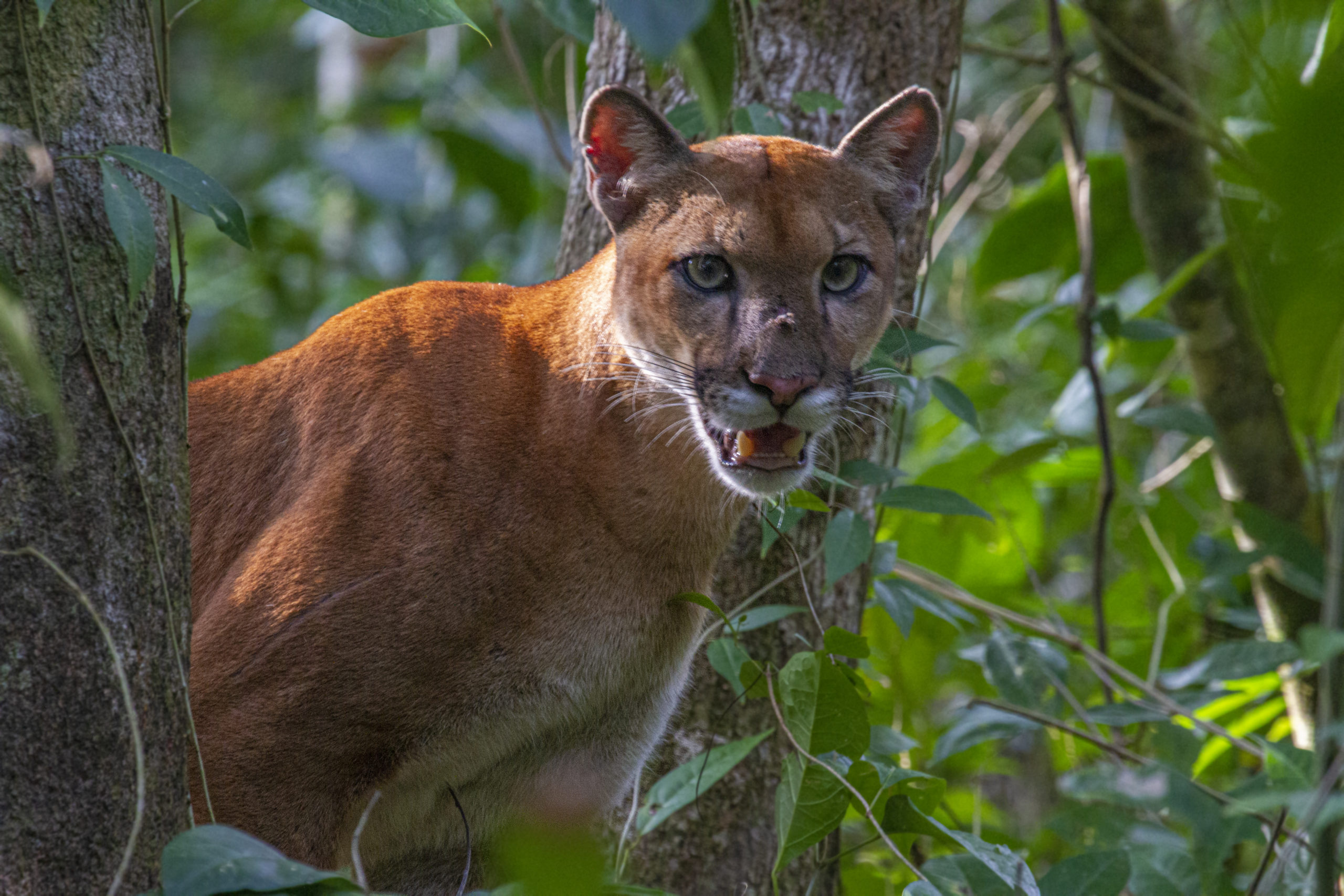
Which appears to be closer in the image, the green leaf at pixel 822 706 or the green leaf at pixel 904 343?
the green leaf at pixel 822 706

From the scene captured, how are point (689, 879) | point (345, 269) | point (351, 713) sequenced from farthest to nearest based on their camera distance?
point (345, 269) < point (689, 879) < point (351, 713)

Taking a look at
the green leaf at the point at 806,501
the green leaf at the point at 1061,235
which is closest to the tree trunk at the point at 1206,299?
the green leaf at the point at 1061,235

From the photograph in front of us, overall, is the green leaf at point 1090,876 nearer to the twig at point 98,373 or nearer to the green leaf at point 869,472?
the green leaf at point 869,472

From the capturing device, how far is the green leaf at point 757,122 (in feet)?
9.66

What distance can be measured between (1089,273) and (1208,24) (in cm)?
424

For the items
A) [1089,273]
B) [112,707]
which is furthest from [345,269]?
[112,707]

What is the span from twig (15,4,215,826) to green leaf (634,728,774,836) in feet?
3.62

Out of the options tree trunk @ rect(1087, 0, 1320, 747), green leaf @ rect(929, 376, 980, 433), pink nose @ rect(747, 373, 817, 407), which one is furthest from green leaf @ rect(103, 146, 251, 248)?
tree trunk @ rect(1087, 0, 1320, 747)

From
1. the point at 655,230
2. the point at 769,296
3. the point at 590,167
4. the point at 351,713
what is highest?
the point at 590,167

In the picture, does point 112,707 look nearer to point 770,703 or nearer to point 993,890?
point 993,890

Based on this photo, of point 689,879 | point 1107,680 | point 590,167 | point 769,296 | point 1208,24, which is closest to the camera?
point 769,296

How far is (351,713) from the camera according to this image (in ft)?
8.00

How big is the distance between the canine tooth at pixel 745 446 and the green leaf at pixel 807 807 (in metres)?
0.67

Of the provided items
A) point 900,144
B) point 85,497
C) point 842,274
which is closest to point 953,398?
point 842,274
